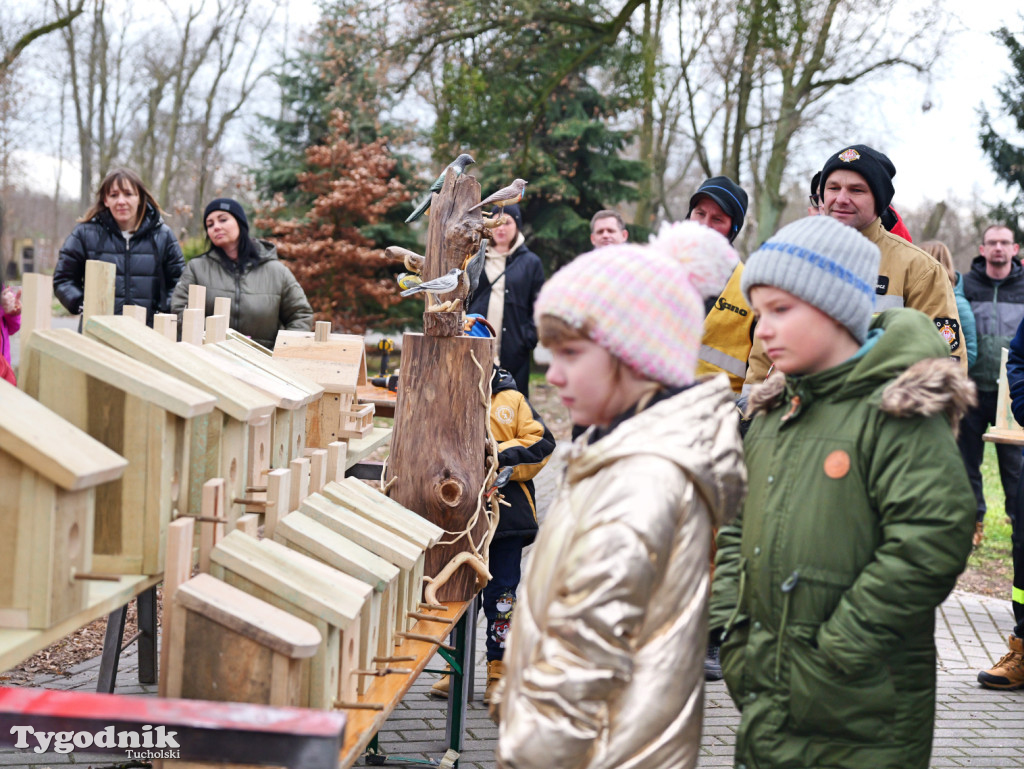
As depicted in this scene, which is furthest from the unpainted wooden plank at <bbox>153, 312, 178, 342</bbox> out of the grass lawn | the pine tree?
the pine tree

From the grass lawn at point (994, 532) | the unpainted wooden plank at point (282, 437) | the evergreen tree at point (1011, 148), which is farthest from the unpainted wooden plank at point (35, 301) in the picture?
the evergreen tree at point (1011, 148)

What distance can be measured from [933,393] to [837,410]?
0.21 m

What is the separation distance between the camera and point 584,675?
151 cm

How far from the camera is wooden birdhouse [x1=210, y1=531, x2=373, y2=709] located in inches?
86.1

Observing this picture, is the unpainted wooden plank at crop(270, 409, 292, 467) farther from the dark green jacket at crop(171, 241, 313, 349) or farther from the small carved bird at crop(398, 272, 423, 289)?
the dark green jacket at crop(171, 241, 313, 349)

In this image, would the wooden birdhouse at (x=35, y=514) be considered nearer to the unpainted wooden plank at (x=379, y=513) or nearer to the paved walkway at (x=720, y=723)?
the unpainted wooden plank at (x=379, y=513)

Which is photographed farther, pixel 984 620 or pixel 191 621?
pixel 984 620

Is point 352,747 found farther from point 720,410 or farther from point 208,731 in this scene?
point 720,410

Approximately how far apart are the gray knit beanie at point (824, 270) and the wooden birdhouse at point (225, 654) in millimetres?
1218

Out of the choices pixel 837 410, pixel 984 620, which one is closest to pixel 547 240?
pixel 984 620

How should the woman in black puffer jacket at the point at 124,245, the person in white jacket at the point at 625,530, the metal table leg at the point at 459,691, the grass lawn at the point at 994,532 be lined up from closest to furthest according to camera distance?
the person in white jacket at the point at 625,530 → the metal table leg at the point at 459,691 → the woman in black puffer jacket at the point at 124,245 → the grass lawn at the point at 994,532

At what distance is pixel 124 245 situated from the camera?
5.53 metres

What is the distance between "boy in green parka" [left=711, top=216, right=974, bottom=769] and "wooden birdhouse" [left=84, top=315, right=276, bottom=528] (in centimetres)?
123

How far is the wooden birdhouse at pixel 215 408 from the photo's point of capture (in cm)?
229
